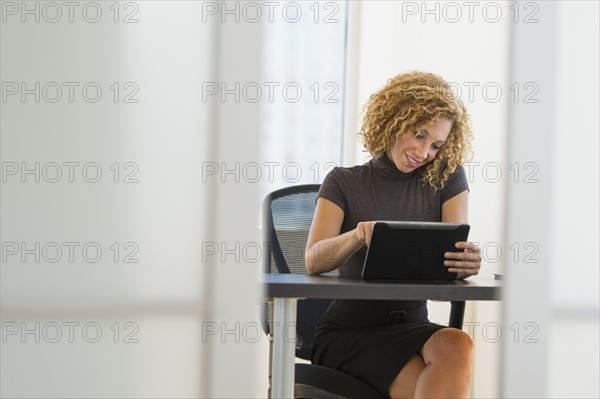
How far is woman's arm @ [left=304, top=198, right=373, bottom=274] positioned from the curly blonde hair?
0.26 metres

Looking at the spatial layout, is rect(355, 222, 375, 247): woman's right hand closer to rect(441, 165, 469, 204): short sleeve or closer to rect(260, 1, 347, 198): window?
rect(441, 165, 469, 204): short sleeve

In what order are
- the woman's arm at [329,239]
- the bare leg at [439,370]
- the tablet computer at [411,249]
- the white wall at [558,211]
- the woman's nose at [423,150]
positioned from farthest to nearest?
the woman's nose at [423,150]
the woman's arm at [329,239]
the bare leg at [439,370]
the tablet computer at [411,249]
the white wall at [558,211]

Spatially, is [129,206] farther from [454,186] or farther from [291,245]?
[454,186]

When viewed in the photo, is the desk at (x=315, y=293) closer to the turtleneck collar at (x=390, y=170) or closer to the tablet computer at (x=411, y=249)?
the tablet computer at (x=411, y=249)

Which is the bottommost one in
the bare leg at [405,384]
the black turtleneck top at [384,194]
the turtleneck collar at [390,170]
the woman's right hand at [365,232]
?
the bare leg at [405,384]

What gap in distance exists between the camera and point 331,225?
2.28m

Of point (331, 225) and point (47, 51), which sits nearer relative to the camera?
point (47, 51)

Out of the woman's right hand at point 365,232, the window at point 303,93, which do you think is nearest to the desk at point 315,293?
the woman's right hand at point 365,232

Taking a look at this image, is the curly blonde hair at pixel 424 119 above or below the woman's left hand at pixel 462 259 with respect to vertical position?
above

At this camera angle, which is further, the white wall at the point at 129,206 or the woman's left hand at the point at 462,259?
the woman's left hand at the point at 462,259

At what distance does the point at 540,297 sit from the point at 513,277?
0.27 feet

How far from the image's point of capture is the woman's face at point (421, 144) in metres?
2.31

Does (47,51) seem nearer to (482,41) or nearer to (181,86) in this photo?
(181,86)

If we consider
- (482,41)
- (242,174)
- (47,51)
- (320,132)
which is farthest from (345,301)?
(320,132)
